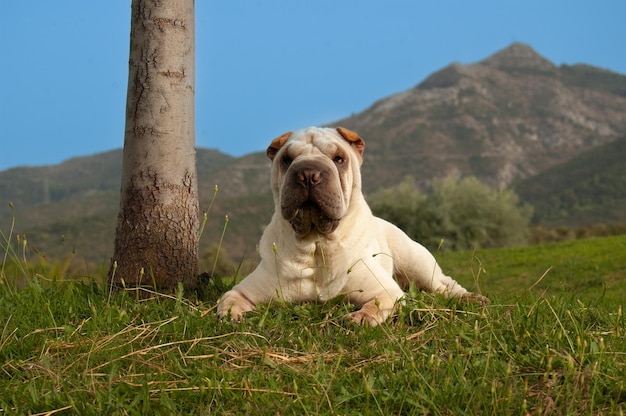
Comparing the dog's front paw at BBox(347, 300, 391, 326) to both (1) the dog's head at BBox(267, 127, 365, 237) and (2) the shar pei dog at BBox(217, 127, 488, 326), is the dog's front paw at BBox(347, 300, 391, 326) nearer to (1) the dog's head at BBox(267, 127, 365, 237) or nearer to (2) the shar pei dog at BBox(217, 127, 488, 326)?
(2) the shar pei dog at BBox(217, 127, 488, 326)

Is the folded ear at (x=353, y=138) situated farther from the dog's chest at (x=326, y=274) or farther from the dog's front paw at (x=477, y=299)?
the dog's front paw at (x=477, y=299)

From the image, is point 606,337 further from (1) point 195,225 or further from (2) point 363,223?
(1) point 195,225

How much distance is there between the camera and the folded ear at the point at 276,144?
4516mm

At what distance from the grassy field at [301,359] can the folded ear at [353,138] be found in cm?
115

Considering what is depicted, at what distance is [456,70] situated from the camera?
139250 mm

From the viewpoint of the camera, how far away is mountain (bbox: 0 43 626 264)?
66438mm

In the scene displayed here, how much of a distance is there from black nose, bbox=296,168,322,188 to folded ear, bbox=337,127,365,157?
662 mm

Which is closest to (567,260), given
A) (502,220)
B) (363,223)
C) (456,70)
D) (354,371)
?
(363,223)

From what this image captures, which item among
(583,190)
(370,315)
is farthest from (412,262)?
(583,190)

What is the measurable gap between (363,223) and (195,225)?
159 cm

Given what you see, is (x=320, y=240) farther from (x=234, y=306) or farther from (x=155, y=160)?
(x=155, y=160)

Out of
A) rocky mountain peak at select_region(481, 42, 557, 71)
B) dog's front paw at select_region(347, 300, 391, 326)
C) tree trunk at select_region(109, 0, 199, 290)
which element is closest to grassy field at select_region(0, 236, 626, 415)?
dog's front paw at select_region(347, 300, 391, 326)

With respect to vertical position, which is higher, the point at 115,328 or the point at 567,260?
the point at 115,328

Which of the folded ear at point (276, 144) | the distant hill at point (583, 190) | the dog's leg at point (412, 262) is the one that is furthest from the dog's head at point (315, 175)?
the distant hill at point (583, 190)
